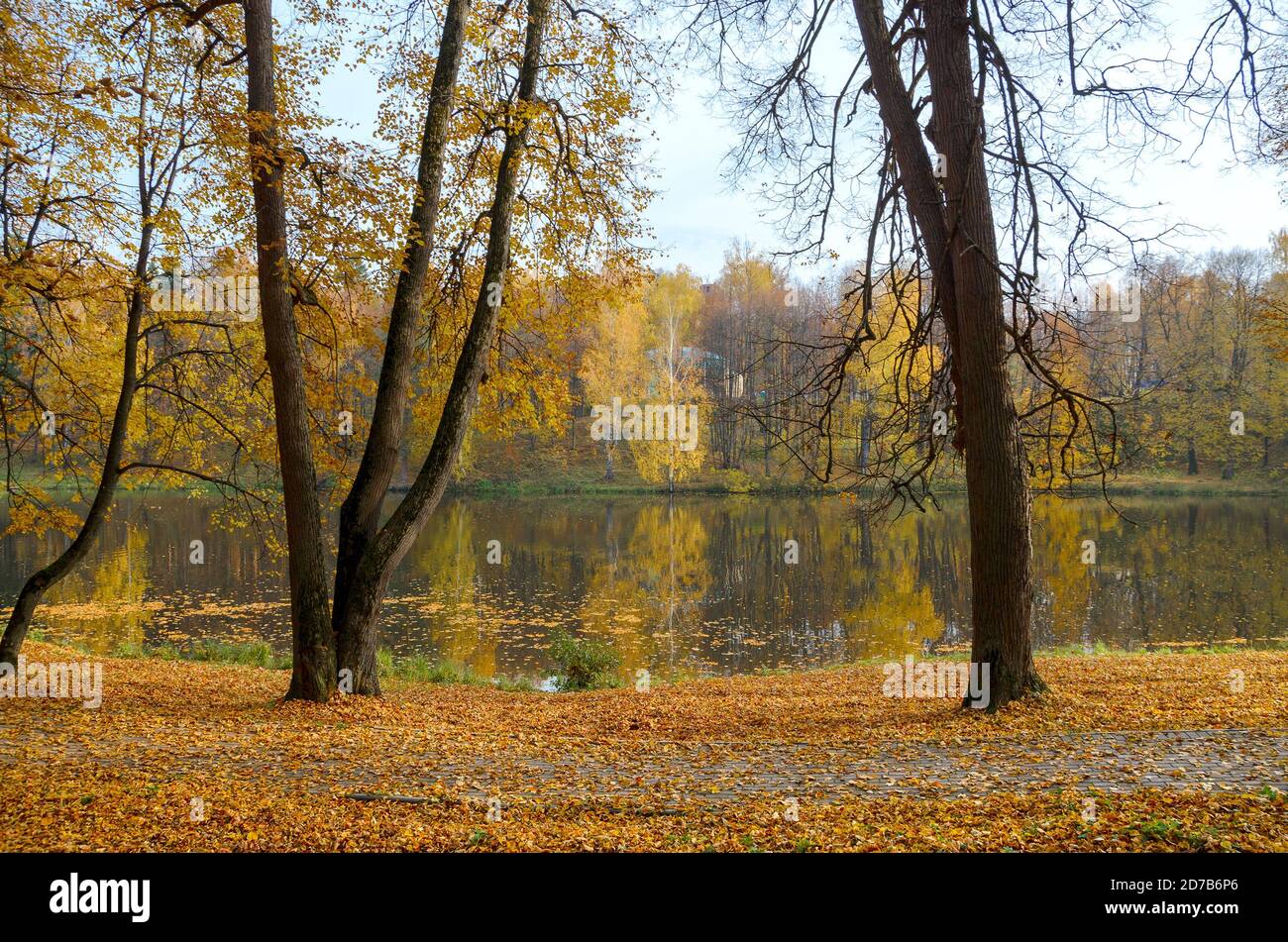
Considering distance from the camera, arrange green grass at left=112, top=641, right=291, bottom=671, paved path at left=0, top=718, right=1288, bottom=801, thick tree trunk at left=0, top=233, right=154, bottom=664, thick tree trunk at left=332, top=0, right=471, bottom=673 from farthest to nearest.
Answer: green grass at left=112, top=641, right=291, bottom=671 → thick tree trunk at left=0, top=233, right=154, bottom=664 → thick tree trunk at left=332, top=0, right=471, bottom=673 → paved path at left=0, top=718, right=1288, bottom=801

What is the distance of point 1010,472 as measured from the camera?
6688mm

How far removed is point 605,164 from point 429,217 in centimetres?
262

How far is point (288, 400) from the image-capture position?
299 inches

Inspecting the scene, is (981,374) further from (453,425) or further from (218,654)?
(218,654)

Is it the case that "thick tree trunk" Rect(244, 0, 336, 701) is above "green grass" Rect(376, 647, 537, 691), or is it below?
above

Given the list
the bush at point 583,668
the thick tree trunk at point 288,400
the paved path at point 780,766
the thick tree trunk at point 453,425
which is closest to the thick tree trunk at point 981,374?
the paved path at point 780,766

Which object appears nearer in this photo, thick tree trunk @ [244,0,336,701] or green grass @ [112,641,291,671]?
thick tree trunk @ [244,0,336,701]

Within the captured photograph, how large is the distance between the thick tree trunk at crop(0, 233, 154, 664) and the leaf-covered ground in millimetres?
1357

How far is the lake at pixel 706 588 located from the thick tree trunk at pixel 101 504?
69.6 inches

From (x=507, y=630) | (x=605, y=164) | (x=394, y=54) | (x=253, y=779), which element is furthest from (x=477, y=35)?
(x=507, y=630)

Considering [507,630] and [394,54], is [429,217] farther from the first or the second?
[507,630]

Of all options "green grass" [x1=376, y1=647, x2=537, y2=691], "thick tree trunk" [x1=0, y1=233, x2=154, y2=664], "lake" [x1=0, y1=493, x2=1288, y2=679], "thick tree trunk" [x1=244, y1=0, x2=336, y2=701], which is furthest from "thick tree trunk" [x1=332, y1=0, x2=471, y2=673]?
"green grass" [x1=376, y1=647, x2=537, y2=691]

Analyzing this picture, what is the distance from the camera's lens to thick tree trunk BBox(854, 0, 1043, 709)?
264 inches

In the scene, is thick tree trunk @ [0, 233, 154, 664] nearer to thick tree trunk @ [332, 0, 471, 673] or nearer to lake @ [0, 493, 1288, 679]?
lake @ [0, 493, 1288, 679]
